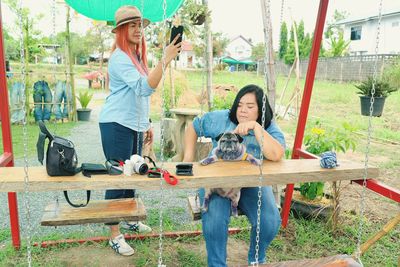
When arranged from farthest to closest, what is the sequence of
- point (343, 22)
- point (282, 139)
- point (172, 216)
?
1. point (343, 22)
2. point (172, 216)
3. point (282, 139)

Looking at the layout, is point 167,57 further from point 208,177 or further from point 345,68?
point 345,68

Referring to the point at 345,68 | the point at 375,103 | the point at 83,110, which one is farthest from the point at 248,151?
the point at 345,68

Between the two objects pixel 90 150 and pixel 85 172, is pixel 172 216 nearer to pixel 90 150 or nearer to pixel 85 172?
pixel 85 172

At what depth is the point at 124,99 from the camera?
2.71 meters

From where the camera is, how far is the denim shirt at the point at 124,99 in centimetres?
258

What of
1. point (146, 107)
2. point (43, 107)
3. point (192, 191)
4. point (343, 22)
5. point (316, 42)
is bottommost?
point (192, 191)

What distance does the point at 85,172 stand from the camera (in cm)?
209

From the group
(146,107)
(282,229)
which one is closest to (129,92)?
(146,107)

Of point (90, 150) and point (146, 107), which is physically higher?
point (146, 107)

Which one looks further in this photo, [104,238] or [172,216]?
[172,216]

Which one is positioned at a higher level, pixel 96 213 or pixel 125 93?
pixel 125 93

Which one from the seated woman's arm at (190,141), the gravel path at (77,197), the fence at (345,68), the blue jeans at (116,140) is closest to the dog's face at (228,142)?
the seated woman's arm at (190,141)

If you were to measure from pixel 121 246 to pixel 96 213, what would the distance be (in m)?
0.68

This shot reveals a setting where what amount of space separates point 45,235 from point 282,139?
226 centimetres
